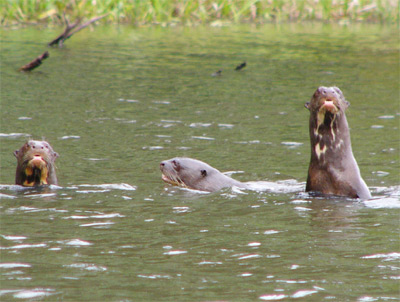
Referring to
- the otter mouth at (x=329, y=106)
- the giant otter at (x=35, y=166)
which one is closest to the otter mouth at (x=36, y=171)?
the giant otter at (x=35, y=166)

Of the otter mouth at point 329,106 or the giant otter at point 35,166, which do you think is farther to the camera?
the giant otter at point 35,166

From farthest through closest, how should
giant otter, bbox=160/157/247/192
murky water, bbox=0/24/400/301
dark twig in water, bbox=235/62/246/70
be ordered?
1. dark twig in water, bbox=235/62/246/70
2. giant otter, bbox=160/157/247/192
3. murky water, bbox=0/24/400/301

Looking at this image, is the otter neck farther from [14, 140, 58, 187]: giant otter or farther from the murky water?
[14, 140, 58, 187]: giant otter

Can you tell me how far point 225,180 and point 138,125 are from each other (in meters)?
4.60

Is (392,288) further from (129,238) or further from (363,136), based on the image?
(363,136)

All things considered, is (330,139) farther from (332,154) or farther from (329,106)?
(329,106)

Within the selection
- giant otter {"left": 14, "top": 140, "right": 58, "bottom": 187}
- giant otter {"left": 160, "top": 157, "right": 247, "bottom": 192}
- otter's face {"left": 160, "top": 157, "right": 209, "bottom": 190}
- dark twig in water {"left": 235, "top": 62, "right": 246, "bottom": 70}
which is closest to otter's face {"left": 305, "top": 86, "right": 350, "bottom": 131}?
giant otter {"left": 160, "top": 157, "right": 247, "bottom": 192}

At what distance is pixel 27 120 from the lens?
14062mm

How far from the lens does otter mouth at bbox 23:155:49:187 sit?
9195mm

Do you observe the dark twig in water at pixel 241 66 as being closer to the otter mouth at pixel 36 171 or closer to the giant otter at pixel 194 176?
the giant otter at pixel 194 176

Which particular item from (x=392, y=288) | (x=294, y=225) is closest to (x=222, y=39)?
(x=294, y=225)

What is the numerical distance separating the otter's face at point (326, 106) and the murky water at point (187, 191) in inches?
34.5

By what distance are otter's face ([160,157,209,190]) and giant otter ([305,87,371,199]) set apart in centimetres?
151

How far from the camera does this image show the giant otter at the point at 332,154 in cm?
898
